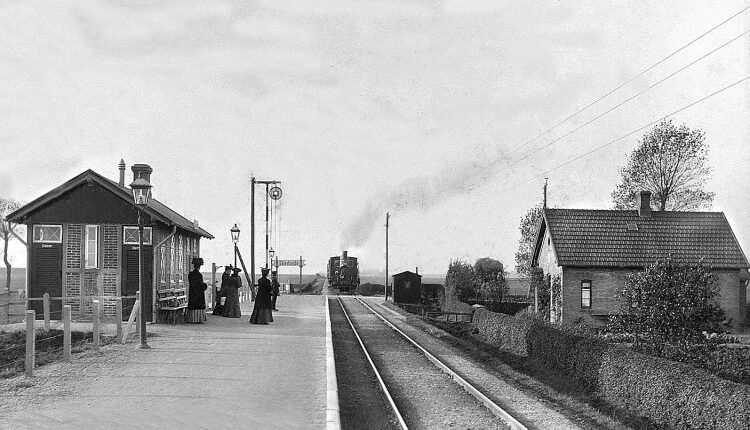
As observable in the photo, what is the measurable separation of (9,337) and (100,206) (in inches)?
185

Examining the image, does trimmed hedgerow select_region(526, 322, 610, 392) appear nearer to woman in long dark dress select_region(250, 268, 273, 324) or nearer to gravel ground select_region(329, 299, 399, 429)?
gravel ground select_region(329, 299, 399, 429)

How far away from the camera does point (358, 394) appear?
1403cm

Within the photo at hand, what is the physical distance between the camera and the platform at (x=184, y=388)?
10.1 meters

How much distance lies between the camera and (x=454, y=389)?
14.6m

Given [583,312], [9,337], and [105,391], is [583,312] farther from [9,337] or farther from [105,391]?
[105,391]

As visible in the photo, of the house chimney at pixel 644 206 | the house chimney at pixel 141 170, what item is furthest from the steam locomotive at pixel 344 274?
the house chimney at pixel 141 170

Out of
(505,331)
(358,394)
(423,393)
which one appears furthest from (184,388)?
(505,331)

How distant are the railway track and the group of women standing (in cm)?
375

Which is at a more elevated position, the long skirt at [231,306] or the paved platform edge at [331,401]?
the long skirt at [231,306]

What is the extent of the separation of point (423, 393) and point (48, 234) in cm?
1454

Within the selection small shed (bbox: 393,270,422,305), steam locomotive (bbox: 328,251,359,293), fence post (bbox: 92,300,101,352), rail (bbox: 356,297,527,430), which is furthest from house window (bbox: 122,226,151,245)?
steam locomotive (bbox: 328,251,359,293)

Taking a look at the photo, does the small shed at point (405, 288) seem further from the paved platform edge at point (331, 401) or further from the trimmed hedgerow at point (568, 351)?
the paved platform edge at point (331, 401)

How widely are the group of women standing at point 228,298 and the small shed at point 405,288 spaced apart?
28.2m

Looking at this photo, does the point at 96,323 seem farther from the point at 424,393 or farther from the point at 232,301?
the point at 232,301
